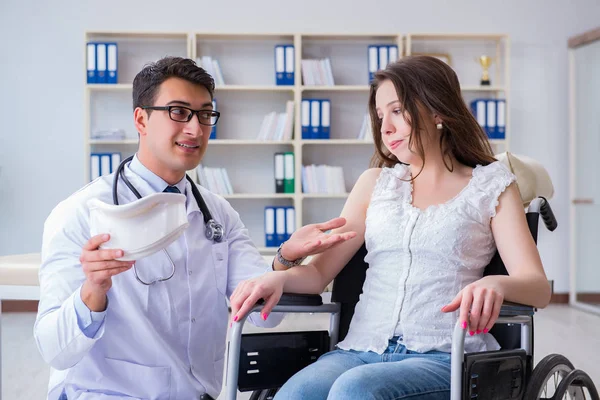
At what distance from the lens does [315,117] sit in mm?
5391

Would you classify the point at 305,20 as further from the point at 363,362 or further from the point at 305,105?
the point at 363,362

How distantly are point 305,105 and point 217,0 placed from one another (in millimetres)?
1120

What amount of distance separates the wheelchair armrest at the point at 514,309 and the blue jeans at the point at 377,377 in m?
0.17

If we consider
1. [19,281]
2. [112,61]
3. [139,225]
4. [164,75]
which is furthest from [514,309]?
[112,61]

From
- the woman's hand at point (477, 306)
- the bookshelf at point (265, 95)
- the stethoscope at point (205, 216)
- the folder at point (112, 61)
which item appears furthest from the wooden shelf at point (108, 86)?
the woman's hand at point (477, 306)

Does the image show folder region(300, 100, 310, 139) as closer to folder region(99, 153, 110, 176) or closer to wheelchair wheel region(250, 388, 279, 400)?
folder region(99, 153, 110, 176)

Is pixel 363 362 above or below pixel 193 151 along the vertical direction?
below

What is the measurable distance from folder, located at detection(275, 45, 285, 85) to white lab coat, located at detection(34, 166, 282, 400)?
3.82 m

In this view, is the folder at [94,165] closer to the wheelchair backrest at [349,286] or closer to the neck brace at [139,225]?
the wheelchair backrest at [349,286]

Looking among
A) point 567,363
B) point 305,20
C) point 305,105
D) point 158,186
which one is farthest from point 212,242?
point 305,20

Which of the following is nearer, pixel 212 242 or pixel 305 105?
pixel 212 242

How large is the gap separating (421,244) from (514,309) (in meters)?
0.27

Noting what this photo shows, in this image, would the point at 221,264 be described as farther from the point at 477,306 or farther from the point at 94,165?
the point at 94,165

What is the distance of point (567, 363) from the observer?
64.8 inches
